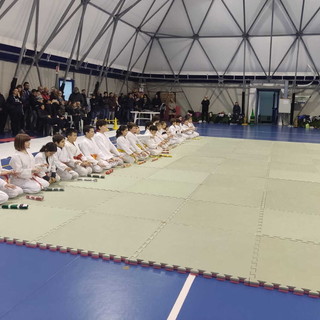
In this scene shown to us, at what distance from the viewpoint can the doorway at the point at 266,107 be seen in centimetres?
3262

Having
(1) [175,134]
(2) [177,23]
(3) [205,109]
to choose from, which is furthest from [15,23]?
(3) [205,109]

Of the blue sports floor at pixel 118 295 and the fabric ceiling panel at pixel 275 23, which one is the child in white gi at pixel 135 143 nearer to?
the blue sports floor at pixel 118 295

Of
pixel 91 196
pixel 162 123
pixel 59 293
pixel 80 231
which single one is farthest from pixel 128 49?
pixel 59 293

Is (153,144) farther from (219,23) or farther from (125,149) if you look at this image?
(219,23)

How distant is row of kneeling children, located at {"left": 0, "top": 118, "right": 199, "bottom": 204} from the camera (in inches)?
298

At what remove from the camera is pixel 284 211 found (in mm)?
7258

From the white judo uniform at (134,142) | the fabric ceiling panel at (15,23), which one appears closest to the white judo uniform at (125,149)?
the white judo uniform at (134,142)

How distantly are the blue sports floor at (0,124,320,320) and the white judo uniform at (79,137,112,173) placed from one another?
5.43m

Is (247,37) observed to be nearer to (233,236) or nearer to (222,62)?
(222,62)

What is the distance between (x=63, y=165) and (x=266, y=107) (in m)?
27.2

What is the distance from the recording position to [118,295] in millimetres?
4125

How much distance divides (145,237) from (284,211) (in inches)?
121

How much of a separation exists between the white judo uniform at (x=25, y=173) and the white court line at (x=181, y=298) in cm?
451

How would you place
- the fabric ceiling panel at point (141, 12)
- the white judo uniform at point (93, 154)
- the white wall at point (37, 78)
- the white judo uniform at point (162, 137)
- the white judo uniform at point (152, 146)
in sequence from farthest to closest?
the fabric ceiling panel at point (141, 12), the white wall at point (37, 78), the white judo uniform at point (162, 137), the white judo uniform at point (152, 146), the white judo uniform at point (93, 154)
